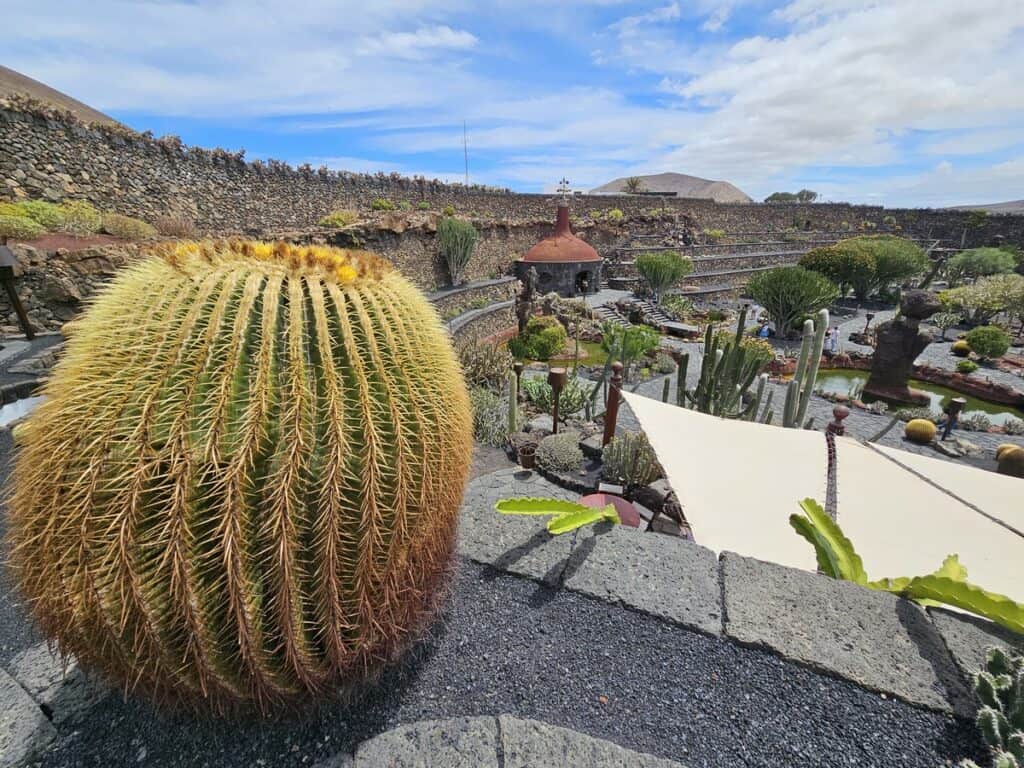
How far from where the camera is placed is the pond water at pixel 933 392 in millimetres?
11577

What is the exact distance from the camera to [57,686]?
6.97ft

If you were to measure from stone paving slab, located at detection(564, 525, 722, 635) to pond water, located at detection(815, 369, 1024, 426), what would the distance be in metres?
11.9

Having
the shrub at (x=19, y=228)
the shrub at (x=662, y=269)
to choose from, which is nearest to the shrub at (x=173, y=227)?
the shrub at (x=19, y=228)

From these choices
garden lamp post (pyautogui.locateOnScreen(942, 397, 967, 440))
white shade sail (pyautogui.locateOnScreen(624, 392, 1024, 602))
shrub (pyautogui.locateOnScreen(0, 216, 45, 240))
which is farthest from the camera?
garden lamp post (pyautogui.locateOnScreen(942, 397, 967, 440))

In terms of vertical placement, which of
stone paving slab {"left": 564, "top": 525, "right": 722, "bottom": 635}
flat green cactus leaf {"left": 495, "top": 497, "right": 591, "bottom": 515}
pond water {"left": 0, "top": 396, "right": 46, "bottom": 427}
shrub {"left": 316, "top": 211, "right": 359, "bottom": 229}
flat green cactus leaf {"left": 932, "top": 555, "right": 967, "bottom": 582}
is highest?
shrub {"left": 316, "top": 211, "right": 359, "bottom": 229}

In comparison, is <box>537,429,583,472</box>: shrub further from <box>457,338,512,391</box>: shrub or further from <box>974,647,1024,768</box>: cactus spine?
<box>974,647,1024,768</box>: cactus spine

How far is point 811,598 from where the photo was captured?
238 centimetres

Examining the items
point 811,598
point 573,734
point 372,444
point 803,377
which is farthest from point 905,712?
point 803,377

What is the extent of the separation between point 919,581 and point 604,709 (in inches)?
69.9

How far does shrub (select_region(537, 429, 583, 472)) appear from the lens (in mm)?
5984

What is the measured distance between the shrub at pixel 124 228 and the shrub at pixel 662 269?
66.4ft

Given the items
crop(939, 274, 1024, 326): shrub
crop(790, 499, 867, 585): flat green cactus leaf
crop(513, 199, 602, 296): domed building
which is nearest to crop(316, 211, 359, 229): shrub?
crop(513, 199, 602, 296): domed building

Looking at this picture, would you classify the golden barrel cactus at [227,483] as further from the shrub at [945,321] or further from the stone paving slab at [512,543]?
the shrub at [945,321]

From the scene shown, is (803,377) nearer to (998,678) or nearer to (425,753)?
(998,678)
